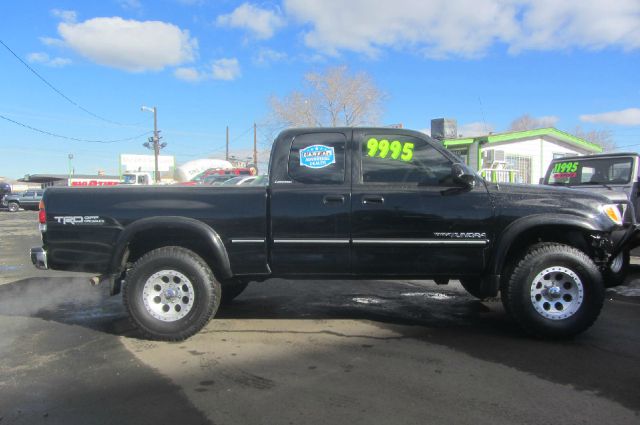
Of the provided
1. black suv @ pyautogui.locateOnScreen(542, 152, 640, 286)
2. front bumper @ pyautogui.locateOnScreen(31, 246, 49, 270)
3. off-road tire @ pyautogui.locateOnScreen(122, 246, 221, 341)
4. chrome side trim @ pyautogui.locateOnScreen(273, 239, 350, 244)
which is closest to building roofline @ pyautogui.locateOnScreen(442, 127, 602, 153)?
Answer: black suv @ pyautogui.locateOnScreen(542, 152, 640, 286)

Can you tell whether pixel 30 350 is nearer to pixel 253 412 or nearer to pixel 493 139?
pixel 253 412

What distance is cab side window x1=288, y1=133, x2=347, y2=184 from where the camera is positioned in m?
4.96

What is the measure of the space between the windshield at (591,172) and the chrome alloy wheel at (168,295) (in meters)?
7.56

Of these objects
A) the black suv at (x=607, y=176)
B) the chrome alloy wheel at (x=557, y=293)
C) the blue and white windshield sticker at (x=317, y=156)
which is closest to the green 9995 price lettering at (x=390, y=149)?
the blue and white windshield sticker at (x=317, y=156)

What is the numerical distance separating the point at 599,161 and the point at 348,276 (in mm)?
6750

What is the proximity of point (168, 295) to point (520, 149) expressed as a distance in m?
18.9

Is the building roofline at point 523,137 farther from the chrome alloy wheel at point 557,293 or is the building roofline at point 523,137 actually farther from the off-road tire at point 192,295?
the off-road tire at point 192,295

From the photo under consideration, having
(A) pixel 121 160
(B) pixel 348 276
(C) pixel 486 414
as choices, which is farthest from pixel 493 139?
(A) pixel 121 160

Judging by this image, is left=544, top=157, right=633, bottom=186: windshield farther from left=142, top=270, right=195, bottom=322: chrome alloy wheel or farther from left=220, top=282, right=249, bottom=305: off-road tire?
left=142, top=270, right=195, bottom=322: chrome alloy wheel

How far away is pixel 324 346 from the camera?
4.69 m

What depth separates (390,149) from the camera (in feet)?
16.4

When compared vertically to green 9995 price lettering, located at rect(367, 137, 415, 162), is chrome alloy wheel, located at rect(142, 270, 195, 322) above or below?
below

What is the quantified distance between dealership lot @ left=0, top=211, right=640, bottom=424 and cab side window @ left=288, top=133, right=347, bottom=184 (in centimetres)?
159

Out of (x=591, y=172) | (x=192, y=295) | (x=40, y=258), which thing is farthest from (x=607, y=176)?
(x=40, y=258)
